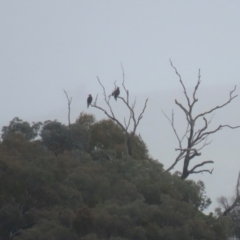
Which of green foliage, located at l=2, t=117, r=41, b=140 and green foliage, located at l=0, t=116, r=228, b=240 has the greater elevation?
green foliage, located at l=2, t=117, r=41, b=140

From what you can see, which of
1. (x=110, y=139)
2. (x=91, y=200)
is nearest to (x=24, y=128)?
(x=110, y=139)

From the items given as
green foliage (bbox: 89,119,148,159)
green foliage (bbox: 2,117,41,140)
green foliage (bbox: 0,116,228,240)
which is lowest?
green foliage (bbox: 0,116,228,240)

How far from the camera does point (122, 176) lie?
21281mm

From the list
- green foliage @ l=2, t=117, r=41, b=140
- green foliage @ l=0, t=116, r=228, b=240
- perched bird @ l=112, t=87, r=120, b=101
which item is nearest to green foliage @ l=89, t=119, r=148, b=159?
green foliage @ l=2, t=117, r=41, b=140

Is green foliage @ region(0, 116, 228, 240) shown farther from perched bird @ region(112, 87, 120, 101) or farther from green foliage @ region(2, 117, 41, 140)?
green foliage @ region(2, 117, 41, 140)

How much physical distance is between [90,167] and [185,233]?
4239 millimetres

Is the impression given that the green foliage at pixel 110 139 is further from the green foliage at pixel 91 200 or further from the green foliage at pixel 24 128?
the green foliage at pixel 91 200

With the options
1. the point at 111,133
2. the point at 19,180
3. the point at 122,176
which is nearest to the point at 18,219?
the point at 19,180

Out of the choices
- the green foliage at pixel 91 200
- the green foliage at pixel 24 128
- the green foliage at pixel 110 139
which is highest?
the green foliage at pixel 110 139

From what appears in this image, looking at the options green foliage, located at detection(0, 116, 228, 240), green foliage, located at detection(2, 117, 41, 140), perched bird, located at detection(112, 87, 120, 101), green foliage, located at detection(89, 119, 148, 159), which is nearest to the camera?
green foliage, located at detection(0, 116, 228, 240)

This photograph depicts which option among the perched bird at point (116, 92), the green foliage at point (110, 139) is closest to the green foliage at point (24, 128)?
the green foliage at point (110, 139)

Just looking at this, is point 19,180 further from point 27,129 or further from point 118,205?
point 27,129

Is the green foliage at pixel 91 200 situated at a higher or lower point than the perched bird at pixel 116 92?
lower

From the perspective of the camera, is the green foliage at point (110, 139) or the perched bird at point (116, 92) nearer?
the perched bird at point (116, 92)
